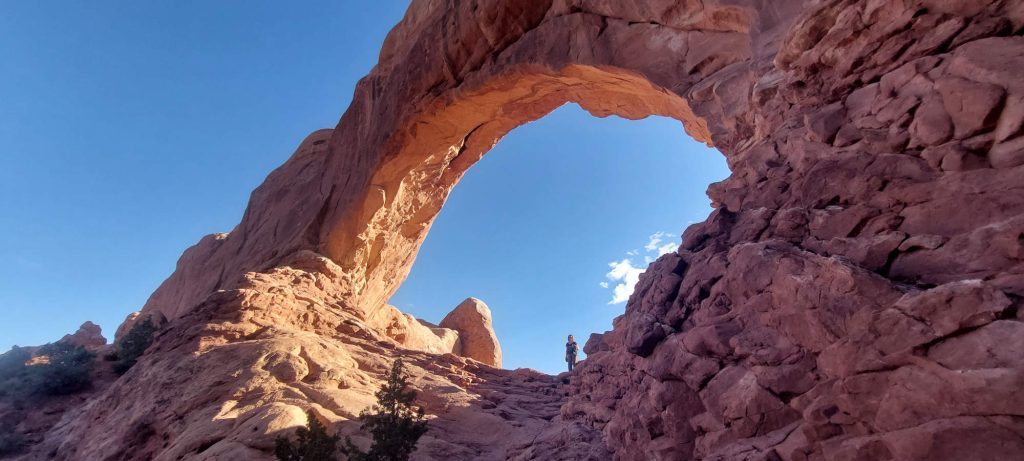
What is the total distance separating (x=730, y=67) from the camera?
11859 millimetres

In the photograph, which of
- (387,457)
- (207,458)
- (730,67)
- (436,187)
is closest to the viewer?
(207,458)

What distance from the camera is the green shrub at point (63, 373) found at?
16708 mm

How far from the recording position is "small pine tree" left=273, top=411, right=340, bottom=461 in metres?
8.45

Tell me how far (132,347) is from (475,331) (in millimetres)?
21298

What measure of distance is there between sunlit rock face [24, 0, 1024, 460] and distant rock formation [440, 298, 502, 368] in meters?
17.5

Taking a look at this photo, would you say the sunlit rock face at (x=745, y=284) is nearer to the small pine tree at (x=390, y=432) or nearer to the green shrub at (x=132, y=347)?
the small pine tree at (x=390, y=432)

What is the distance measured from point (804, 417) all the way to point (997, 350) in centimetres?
182

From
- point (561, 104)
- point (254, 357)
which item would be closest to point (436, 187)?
→ point (561, 104)

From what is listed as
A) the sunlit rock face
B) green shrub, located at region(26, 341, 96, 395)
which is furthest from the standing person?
green shrub, located at region(26, 341, 96, 395)

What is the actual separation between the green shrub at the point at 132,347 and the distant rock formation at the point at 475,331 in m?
19.3

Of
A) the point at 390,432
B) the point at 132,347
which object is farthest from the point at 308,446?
the point at 132,347

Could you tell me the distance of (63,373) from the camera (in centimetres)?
1709

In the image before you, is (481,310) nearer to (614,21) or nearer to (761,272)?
(614,21)

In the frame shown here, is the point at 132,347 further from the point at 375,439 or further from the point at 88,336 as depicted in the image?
the point at 375,439
